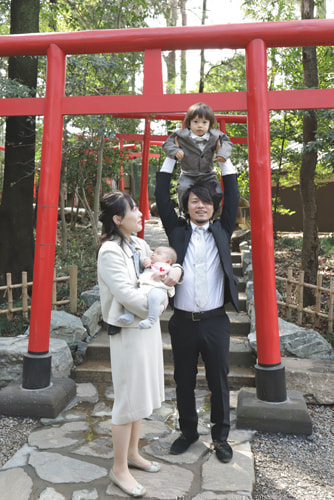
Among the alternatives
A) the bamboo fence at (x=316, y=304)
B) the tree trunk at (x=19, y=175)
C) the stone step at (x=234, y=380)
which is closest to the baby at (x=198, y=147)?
the stone step at (x=234, y=380)

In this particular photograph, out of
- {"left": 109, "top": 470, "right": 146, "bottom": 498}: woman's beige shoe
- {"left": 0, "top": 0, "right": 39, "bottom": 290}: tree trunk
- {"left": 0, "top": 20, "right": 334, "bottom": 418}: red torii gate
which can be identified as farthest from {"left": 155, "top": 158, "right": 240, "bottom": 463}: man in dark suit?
{"left": 0, "top": 0, "right": 39, "bottom": 290}: tree trunk

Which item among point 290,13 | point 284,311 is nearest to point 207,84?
point 290,13

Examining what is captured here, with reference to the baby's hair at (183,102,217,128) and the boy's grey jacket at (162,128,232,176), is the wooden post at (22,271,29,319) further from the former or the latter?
the baby's hair at (183,102,217,128)

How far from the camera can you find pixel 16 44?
13.0 ft

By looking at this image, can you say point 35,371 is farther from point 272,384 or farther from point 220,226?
point 220,226

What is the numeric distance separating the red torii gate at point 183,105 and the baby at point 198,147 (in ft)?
1.80

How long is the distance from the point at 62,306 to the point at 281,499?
4.05 metres

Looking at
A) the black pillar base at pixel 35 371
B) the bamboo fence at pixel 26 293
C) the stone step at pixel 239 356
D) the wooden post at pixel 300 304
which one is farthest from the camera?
the bamboo fence at pixel 26 293

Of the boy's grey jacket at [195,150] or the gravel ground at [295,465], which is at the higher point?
the boy's grey jacket at [195,150]

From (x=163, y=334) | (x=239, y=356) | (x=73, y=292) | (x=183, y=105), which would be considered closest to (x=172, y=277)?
(x=183, y=105)

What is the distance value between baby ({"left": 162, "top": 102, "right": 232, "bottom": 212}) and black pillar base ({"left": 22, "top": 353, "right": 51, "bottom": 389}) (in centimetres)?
197

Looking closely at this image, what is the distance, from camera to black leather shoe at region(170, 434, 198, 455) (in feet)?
10.2

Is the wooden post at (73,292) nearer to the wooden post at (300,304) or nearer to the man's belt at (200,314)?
the wooden post at (300,304)

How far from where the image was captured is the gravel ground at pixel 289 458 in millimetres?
2787
